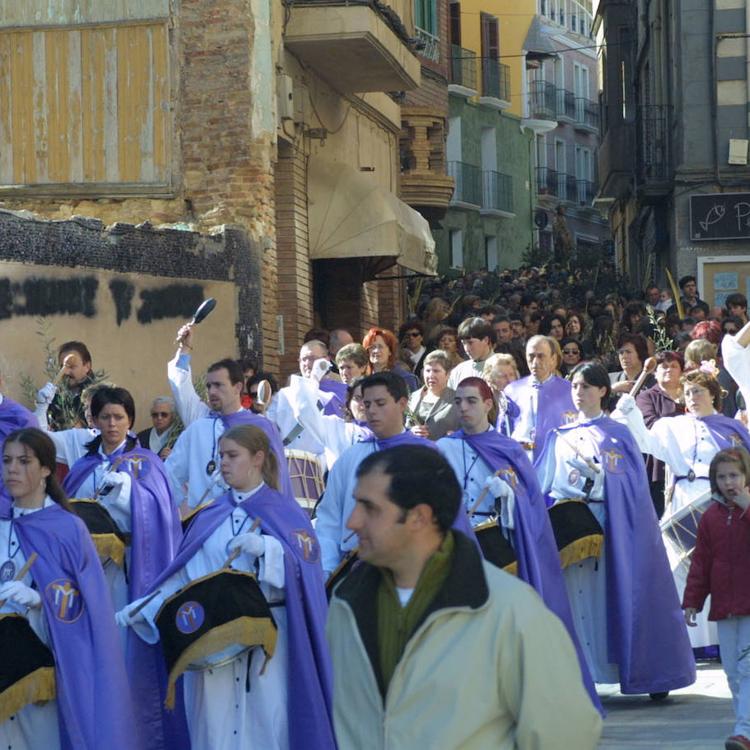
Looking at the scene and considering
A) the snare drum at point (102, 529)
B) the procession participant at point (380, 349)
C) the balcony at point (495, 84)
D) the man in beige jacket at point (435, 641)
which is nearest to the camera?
the man in beige jacket at point (435, 641)

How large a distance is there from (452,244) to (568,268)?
15.1 m

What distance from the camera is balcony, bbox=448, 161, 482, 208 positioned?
51812mm

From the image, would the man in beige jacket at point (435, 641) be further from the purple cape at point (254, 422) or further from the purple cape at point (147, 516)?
the purple cape at point (254, 422)

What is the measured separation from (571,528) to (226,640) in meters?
3.75

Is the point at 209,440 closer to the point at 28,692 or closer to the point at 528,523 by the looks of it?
the point at 528,523

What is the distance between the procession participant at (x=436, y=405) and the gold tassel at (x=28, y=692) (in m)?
4.61

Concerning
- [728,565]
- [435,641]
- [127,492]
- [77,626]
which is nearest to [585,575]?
[728,565]

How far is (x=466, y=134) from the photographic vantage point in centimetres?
5291

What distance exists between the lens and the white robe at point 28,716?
7812 millimetres

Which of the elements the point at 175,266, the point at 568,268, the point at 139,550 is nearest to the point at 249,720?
the point at 139,550

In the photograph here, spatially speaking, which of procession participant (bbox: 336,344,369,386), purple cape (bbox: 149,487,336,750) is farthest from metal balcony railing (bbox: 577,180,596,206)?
purple cape (bbox: 149,487,336,750)

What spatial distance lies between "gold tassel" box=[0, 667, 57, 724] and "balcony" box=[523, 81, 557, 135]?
169 feet

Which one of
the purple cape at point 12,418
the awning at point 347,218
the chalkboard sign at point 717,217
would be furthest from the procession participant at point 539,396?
the chalkboard sign at point 717,217

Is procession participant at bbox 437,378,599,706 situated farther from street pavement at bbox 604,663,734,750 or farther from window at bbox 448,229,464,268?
window at bbox 448,229,464,268
